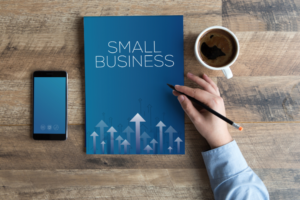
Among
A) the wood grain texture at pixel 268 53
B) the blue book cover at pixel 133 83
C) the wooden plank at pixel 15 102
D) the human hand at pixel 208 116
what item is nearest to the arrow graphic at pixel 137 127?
the blue book cover at pixel 133 83

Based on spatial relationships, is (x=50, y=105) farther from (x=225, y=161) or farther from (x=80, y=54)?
(x=225, y=161)

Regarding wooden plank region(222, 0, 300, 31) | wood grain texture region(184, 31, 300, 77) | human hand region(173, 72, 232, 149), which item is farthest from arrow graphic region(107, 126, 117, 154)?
wooden plank region(222, 0, 300, 31)

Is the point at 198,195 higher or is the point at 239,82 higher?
the point at 239,82

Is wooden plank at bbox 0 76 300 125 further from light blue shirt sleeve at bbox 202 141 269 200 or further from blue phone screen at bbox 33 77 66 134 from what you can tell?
blue phone screen at bbox 33 77 66 134

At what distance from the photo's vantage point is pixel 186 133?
678 millimetres

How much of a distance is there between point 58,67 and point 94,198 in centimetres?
48

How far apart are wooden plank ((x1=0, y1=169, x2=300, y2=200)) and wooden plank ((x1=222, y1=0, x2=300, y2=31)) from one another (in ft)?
1.62

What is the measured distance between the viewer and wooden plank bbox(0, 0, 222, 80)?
670 millimetres

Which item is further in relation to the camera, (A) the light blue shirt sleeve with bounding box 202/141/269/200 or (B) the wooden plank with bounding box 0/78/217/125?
(B) the wooden plank with bounding box 0/78/217/125

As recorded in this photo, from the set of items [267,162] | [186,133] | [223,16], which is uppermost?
[223,16]

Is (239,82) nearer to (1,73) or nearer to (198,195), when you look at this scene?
(198,195)

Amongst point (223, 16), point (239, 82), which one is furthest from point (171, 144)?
point (223, 16)

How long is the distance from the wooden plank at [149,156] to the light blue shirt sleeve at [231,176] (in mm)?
54

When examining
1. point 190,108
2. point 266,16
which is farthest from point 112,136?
point 266,16
